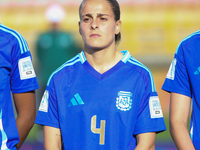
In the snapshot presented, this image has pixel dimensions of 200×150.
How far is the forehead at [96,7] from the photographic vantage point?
2906mm

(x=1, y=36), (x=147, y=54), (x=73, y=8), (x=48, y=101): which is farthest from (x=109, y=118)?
(x=73, y=8)

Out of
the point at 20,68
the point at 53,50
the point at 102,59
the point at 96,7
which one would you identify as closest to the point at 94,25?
the point at 96,7

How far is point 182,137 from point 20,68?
3.93 ft

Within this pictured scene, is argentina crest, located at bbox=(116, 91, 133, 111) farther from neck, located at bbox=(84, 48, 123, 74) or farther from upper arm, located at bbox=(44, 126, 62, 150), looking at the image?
upper arm, located at bbox=(44, 126, 62, 150)

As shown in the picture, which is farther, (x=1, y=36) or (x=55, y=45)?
(x=55, y=45)

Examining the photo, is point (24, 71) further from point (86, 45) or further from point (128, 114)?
point (128, 114)

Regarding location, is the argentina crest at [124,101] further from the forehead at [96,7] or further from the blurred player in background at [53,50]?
the blurred player in background at [53,50]

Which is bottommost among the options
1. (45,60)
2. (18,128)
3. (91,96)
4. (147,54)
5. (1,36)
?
(147,54)

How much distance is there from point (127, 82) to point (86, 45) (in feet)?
1.31

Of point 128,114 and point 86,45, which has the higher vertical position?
point 86,45

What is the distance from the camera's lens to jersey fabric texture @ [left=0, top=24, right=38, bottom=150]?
8.58ft

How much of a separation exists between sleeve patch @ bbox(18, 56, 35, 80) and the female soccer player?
175 millimetres

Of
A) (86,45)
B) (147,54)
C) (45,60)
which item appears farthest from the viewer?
(147,54)

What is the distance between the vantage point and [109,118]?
2.75 metres
